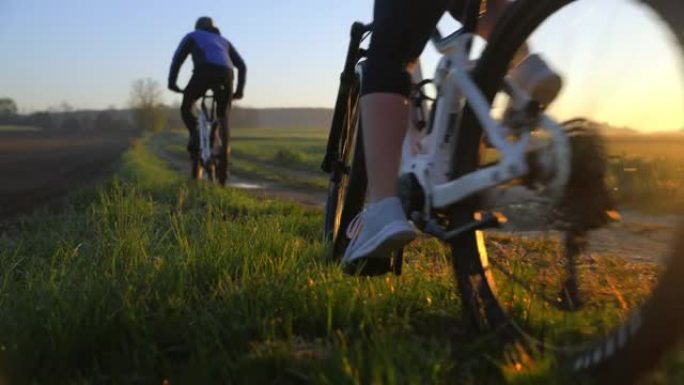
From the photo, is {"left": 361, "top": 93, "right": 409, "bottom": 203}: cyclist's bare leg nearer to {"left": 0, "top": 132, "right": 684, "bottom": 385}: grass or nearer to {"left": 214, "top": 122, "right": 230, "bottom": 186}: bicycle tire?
{"left": 0, "top": 132, "right": 684, "bottom": 385}: grass

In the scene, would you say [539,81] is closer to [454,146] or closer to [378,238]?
[454,146]

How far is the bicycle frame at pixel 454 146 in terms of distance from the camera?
1.98 metres

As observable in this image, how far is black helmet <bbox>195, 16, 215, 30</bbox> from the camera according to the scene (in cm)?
1021

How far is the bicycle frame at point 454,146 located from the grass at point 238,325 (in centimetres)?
40

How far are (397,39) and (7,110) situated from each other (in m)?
80.5

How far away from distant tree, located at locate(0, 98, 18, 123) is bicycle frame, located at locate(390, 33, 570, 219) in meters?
76.7

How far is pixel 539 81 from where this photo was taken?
2.13 metres

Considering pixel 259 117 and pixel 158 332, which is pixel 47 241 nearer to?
pixel 158 332

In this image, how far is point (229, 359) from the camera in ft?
6.73

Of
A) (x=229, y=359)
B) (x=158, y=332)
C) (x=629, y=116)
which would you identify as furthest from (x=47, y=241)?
(x=629, y=116)

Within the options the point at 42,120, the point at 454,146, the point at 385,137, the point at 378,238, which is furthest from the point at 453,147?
the point at 42,120

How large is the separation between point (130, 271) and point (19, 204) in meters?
7.84

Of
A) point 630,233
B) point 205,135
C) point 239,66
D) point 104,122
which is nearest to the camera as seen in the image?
point 630,233

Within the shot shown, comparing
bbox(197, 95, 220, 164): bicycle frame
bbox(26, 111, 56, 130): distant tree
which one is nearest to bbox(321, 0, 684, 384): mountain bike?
bbox(197, 95, 220, 164): bicycle frame
